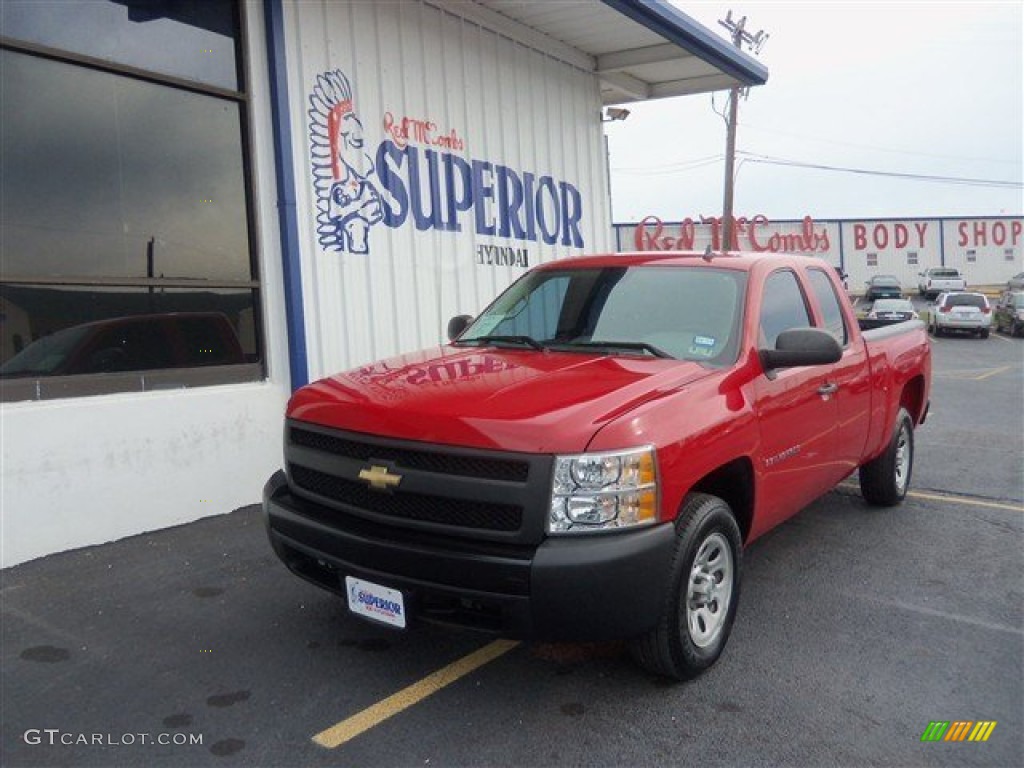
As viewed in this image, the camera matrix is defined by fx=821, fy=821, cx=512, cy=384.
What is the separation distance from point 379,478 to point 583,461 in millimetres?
834

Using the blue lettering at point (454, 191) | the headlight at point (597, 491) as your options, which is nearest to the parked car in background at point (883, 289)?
the blue lettering at point (454, 191)

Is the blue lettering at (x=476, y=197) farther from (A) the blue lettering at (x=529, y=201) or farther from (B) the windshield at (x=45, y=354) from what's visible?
(B) the windshield at (x=45, y=354)

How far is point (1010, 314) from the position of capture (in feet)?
98.9

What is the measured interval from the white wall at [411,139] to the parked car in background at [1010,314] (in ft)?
84.0

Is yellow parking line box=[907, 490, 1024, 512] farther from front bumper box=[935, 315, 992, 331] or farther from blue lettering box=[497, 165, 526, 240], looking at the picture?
front bumper box=[935, 315, 992, 331]

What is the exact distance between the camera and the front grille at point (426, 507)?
10.1ft

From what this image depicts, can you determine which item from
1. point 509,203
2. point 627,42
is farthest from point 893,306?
point 509,203

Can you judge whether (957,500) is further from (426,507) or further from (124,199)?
(124,199)

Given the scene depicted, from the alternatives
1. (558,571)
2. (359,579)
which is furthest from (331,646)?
(558,571)

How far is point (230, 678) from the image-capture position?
361 cm

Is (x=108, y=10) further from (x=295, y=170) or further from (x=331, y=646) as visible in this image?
(x=331, y=646)

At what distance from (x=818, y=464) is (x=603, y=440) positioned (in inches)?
82.7

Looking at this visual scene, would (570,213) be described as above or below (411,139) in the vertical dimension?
below

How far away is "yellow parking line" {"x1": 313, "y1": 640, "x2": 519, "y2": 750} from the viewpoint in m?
3.15
